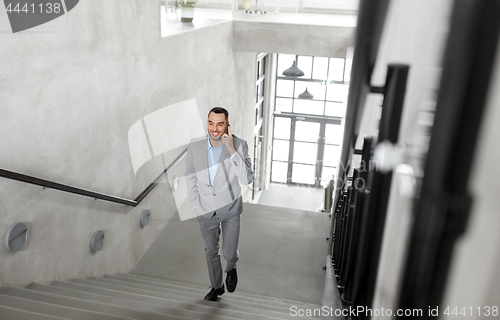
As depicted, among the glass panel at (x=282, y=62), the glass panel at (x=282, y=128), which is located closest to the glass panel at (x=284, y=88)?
the glass panel at (x=282, y=62)

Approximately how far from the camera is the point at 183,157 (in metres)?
5.78

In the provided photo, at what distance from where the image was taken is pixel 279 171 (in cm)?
1558

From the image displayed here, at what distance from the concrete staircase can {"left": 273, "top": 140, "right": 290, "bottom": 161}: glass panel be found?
11.6 metres

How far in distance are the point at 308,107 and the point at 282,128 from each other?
124 centimetres

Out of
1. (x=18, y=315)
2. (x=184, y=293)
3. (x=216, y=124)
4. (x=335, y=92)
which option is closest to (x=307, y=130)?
(x=335, y=92)

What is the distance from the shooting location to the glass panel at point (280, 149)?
15.3 m

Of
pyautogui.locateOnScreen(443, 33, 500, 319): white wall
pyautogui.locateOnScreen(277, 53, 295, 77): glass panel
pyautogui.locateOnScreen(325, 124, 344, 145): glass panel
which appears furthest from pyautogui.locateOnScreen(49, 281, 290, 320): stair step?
pyautogui.locateOnScreen(325, 124, 344, 145): glass panel

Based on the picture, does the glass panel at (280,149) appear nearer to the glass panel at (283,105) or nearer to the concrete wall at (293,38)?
the glass panel at (283,105)

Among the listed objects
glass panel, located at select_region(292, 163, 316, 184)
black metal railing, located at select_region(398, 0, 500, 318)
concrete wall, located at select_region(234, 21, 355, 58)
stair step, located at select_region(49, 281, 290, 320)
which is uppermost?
black metal railing, located at select_region(398, 0, 500, 318)

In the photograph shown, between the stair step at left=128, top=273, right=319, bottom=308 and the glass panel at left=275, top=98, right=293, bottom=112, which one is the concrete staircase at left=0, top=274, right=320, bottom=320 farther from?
the glass panel at left=275, top=98, right=293, bottom=112

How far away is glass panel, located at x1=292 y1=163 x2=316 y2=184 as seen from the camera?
1541 cm

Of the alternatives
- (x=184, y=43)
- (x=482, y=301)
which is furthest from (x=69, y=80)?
(x=482, y=301)

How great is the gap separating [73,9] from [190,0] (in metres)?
3.52

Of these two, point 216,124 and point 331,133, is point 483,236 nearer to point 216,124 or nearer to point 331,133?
point 216,124
